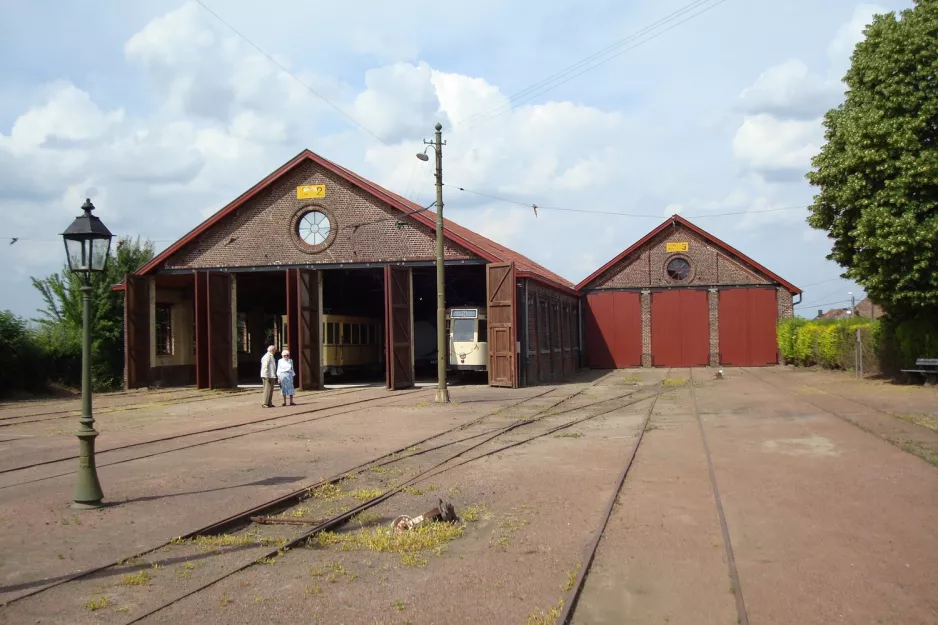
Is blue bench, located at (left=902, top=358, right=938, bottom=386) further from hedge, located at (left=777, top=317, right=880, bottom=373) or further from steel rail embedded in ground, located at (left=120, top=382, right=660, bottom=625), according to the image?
steel rail embedded in ground, located at (left=120, top=382, right=660, bottom=625)

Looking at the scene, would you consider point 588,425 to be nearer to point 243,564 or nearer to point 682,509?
point 682,509

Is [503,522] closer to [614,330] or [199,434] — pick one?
[199,434]

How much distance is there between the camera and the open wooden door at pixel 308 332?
28609 mm

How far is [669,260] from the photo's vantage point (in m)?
42.9

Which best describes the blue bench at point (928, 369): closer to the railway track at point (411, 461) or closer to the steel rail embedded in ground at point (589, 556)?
the railway track at point (411, 461)

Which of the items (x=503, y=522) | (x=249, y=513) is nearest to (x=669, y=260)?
(x=503, y=522)

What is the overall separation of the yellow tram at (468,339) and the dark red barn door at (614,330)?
44.3 ft

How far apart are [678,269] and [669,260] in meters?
0.66

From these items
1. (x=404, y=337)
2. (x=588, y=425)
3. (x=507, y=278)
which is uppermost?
(x=507, y=278)

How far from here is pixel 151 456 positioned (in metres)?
13.0

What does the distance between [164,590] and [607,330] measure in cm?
3865

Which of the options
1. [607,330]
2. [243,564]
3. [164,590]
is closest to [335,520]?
[243,564]

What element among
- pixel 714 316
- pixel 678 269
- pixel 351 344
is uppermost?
pixel 678 269

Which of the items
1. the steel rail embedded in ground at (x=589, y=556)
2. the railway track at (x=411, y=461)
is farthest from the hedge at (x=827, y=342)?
the steel rail embedded in ground at (x=589, y=556)
